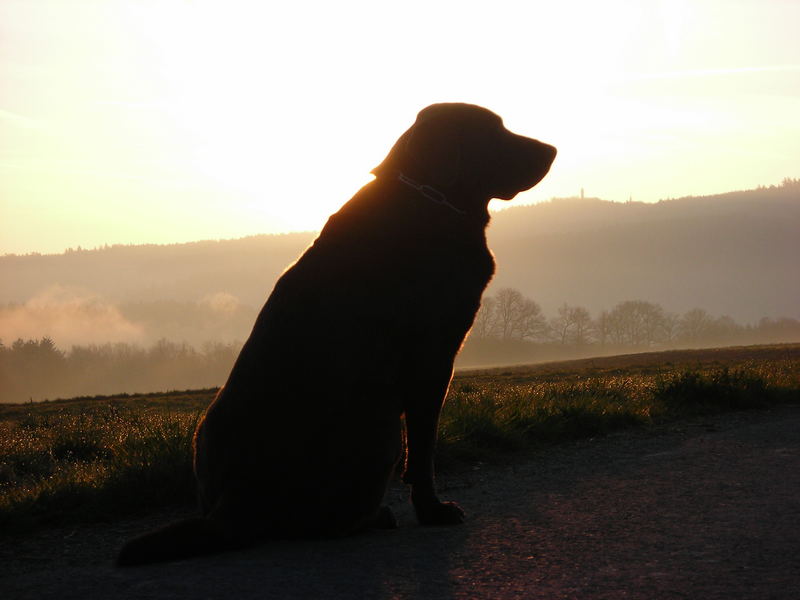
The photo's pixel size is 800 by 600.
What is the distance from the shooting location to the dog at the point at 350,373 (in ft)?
12.2

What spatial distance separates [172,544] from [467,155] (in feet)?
7.81

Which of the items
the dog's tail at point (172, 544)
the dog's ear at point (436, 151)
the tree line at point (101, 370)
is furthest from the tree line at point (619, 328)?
the dog's tail at point (172, 544)

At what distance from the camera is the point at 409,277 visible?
13.2ft

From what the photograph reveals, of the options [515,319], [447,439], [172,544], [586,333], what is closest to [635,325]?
[586,333]

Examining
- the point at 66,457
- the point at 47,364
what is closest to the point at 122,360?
the point at 47,364

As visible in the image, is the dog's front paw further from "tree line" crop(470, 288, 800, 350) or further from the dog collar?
"tree line" crop(470, 288, 800, 350)

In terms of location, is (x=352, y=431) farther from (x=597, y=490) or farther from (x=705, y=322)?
(x=705, y=322)

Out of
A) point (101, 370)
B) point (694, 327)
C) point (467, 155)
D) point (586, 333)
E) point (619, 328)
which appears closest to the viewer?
point (467, 155)

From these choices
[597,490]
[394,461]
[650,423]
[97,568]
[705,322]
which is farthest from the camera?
[705,322]

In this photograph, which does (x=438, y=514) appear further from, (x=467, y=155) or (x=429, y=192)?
(x=467, y=155)

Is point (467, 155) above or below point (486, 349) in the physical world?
above

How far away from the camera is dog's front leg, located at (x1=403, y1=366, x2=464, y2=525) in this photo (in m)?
4.07

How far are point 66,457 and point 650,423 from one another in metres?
5.07

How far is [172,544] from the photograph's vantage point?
11.4 feet
